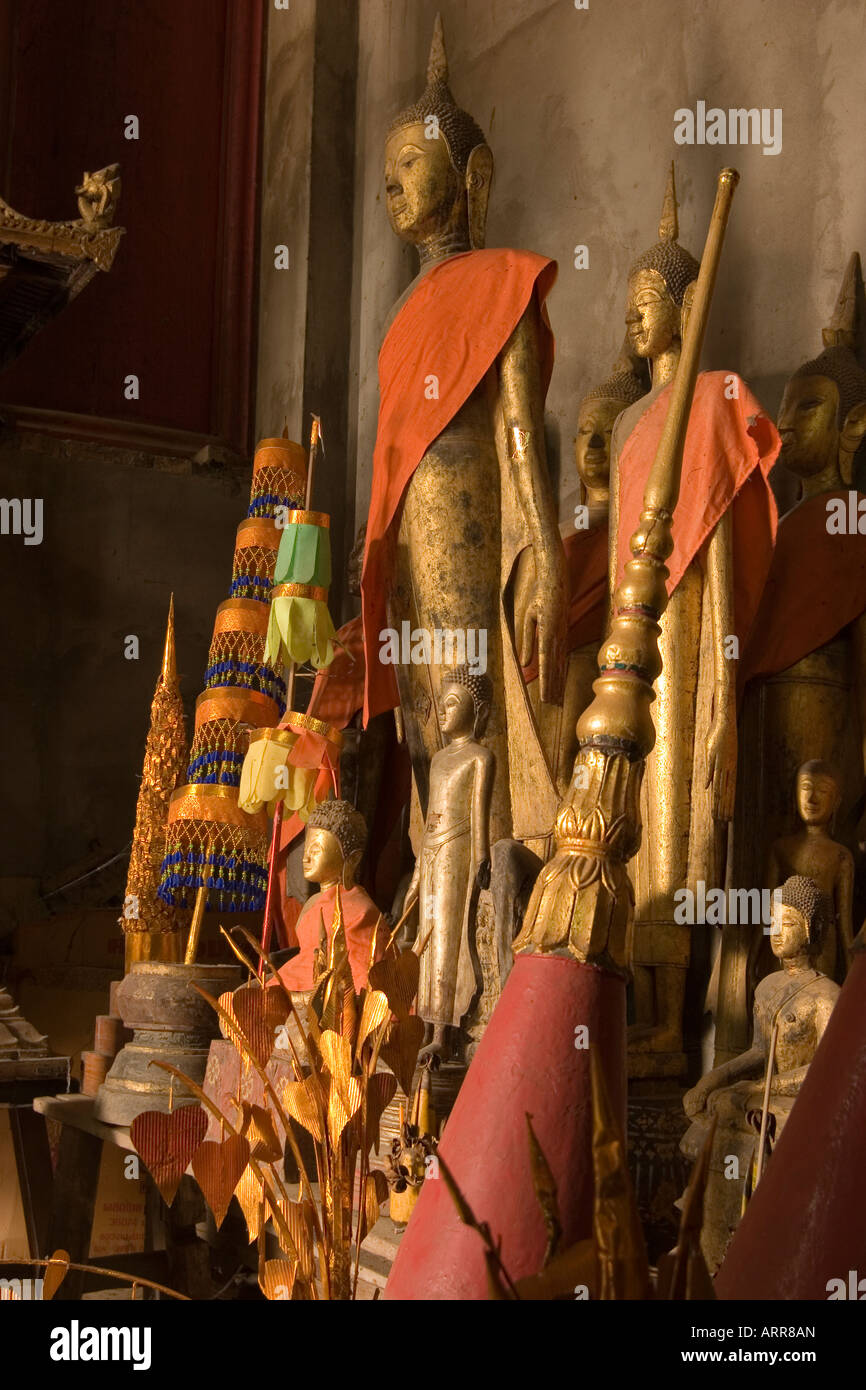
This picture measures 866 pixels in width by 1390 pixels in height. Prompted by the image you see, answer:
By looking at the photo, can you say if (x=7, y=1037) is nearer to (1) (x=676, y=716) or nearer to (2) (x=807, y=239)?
(1) (x=676, y=716)

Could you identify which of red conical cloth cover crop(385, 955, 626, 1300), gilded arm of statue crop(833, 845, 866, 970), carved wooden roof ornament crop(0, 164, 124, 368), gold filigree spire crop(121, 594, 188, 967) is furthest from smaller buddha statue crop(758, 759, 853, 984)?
carved wooden roof ornament crop(0, 164, 124, 368)

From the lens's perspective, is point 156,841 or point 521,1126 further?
point 156,841

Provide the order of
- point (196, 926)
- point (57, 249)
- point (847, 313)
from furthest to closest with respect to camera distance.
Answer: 1. point (57, 249)
2. point (196, 926)
3. point (847, 313)

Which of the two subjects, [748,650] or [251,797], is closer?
[748,650]

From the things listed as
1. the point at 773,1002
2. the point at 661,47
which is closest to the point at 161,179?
the point at 661,47

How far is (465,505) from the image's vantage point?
2756mm

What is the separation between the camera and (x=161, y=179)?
17.0ft

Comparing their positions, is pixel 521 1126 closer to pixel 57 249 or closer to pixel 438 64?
pixel 438 64

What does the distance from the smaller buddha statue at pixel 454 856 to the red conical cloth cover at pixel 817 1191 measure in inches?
55.5

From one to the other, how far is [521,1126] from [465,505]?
1866 millimetres

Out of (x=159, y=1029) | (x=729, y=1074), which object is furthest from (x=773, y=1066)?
(x=159, y=1029)

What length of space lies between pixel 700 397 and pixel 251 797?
109cm

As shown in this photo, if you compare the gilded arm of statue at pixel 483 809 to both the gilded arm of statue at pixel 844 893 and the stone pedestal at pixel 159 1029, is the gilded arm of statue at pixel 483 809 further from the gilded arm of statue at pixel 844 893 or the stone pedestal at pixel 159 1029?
the stone pedestal at pixel 159 1029
